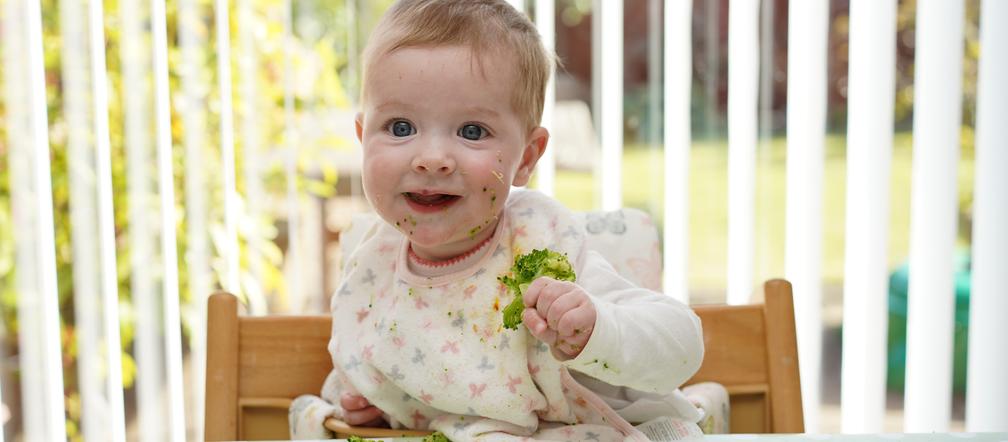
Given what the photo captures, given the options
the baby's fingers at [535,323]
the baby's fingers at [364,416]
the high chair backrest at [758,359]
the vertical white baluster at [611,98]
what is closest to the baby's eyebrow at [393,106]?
the baby's fingers at [535,323]

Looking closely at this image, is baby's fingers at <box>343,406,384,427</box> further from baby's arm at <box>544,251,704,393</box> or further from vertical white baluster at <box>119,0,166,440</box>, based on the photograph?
vertical white baluster at <box>119,0,166,440</box>

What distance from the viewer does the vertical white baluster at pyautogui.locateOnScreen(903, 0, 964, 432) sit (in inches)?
72.4

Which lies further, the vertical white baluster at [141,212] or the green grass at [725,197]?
the green grass at [725,197]

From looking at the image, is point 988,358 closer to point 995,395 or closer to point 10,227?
point 995,395

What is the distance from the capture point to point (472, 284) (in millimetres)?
1138

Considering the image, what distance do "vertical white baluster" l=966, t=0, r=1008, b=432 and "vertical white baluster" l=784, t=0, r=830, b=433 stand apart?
30 cm

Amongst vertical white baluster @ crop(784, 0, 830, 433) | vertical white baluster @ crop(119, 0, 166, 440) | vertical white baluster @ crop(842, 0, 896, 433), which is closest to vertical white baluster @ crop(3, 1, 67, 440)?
vertical white baluster @ crop(119, 0, 166, 440)

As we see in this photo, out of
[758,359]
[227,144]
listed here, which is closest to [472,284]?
[758,359]

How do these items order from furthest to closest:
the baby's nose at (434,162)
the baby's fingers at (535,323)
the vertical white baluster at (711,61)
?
the vertical white baluster at (711,61) → the baby's nose at (434,162) → the baby's fingers at (535,323)

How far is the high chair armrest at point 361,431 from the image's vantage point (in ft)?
3.68

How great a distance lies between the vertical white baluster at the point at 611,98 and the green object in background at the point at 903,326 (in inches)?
55.6

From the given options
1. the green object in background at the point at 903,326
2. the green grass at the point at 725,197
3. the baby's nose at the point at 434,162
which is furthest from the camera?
the green object in background at the point at 903,326

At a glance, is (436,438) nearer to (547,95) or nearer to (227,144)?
(547,95)

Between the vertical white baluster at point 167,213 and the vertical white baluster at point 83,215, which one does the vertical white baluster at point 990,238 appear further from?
the vertical white baluster at point 83,215
